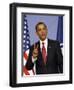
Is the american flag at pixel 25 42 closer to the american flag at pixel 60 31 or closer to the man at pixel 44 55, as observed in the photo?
the man at pixel 44 55

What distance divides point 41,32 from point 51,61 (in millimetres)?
150

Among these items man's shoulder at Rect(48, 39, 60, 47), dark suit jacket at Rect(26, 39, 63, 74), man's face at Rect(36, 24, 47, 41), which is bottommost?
dark suit jacket at Rect(26, 39, 63, 74)

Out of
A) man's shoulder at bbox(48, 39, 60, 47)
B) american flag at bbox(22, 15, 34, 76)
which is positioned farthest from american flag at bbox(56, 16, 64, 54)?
american flag at bbox(22, 15, 34, 76)

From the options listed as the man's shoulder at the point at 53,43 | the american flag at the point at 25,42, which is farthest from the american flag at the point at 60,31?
the american flag at the point at 25,42

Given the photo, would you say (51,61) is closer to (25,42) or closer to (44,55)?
(44,55)

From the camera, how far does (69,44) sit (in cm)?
144

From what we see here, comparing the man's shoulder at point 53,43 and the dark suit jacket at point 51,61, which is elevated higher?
the man's shoulder at point 53,43

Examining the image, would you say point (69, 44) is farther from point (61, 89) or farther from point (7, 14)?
point (7, 14)

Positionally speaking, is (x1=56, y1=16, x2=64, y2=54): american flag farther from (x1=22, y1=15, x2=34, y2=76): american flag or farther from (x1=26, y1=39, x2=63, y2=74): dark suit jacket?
(x1=22, y1=15, x2=34, y2=76): american flag

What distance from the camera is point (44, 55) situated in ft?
4.57

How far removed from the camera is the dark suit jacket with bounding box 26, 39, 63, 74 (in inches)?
54.2

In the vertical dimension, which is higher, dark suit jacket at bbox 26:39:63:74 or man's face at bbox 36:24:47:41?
man's face at bbox 36:24:47:41

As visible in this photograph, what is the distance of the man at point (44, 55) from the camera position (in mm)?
1373

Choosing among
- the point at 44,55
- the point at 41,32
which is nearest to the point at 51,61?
the point at 44,55
